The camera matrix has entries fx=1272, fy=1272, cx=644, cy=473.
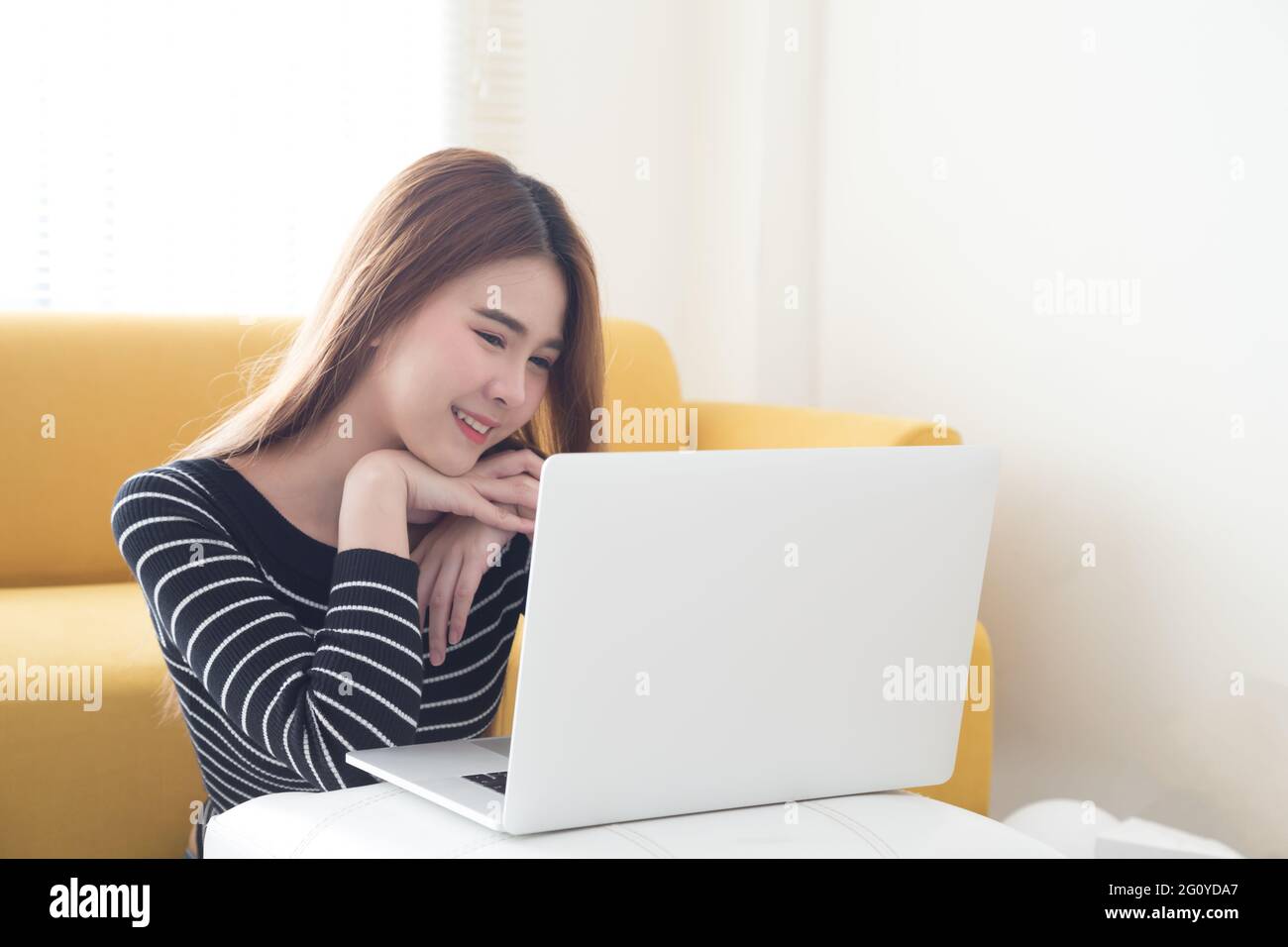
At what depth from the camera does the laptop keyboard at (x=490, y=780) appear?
0.80 meters

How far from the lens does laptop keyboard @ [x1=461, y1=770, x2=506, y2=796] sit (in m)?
0.80

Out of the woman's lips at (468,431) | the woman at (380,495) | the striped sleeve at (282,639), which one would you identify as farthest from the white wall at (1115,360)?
the striped sleeve at (282,639)

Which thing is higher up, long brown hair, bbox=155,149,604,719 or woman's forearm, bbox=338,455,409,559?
long brown hair, bbox=155,149,604,719

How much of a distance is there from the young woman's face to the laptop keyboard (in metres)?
0.33

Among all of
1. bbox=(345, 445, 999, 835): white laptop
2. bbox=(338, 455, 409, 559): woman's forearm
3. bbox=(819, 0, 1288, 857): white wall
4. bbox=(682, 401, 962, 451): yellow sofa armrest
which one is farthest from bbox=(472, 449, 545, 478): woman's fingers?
bbox=(819, 0, 1288, 857): white wall

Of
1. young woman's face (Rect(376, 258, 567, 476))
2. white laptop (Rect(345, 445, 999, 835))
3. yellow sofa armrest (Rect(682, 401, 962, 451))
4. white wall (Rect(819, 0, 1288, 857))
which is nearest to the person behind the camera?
white laptop (Rect(345, 445, 999, 835))

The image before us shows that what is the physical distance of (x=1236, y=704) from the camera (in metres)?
1.94

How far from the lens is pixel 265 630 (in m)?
0.98

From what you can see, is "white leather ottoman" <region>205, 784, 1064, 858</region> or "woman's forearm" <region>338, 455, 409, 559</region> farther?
"woman's forearm" <region>338, 455, 409, 559</region>

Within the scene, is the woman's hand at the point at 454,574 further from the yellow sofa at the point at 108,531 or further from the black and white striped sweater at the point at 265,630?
the yellow sofa at the point at 108,531

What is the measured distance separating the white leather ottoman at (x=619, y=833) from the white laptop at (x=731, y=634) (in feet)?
0.04

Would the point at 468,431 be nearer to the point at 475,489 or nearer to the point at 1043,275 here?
the point at 475,489

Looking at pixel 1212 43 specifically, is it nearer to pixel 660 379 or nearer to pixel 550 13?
pixel 660 379

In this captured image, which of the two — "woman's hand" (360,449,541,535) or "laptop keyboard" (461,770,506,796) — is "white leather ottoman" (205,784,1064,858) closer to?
"laptop keyboard" (461,770,506,796)
